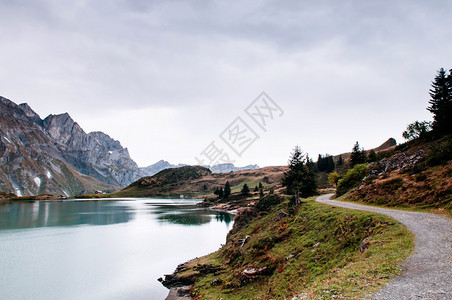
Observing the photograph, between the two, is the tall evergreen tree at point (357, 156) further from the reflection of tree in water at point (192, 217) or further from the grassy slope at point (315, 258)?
the grassy slope at point (315, 258)

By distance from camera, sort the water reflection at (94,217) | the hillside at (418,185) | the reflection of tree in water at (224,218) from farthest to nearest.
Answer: the reflection of tree in water at (224,218) → the water reflection at (94,217) → the hillside at (418,185)

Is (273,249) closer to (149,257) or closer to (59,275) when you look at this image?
(149,257)

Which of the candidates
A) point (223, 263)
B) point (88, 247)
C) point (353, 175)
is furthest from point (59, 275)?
point (353, 175)

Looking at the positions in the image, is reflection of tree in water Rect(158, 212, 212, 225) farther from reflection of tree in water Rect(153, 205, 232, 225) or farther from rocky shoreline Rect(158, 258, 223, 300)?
rocky shoreline Rect(158, 258, 223, 300)

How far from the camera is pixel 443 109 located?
48.1 metres

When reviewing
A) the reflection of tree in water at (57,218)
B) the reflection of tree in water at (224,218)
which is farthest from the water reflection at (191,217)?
the reflection of tree in water at (57,218)

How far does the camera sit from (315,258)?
21047mm

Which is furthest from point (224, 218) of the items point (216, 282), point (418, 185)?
point (418, 185)

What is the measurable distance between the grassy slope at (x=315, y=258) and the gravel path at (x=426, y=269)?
57cm

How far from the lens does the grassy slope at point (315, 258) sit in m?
13.5

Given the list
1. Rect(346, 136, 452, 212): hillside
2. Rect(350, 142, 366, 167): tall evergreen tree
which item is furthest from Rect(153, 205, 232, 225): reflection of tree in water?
Rect(346, 136, 452, 212): hillside

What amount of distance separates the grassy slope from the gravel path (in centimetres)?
57

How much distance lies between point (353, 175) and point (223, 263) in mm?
39980

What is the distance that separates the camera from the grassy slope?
530 inches
